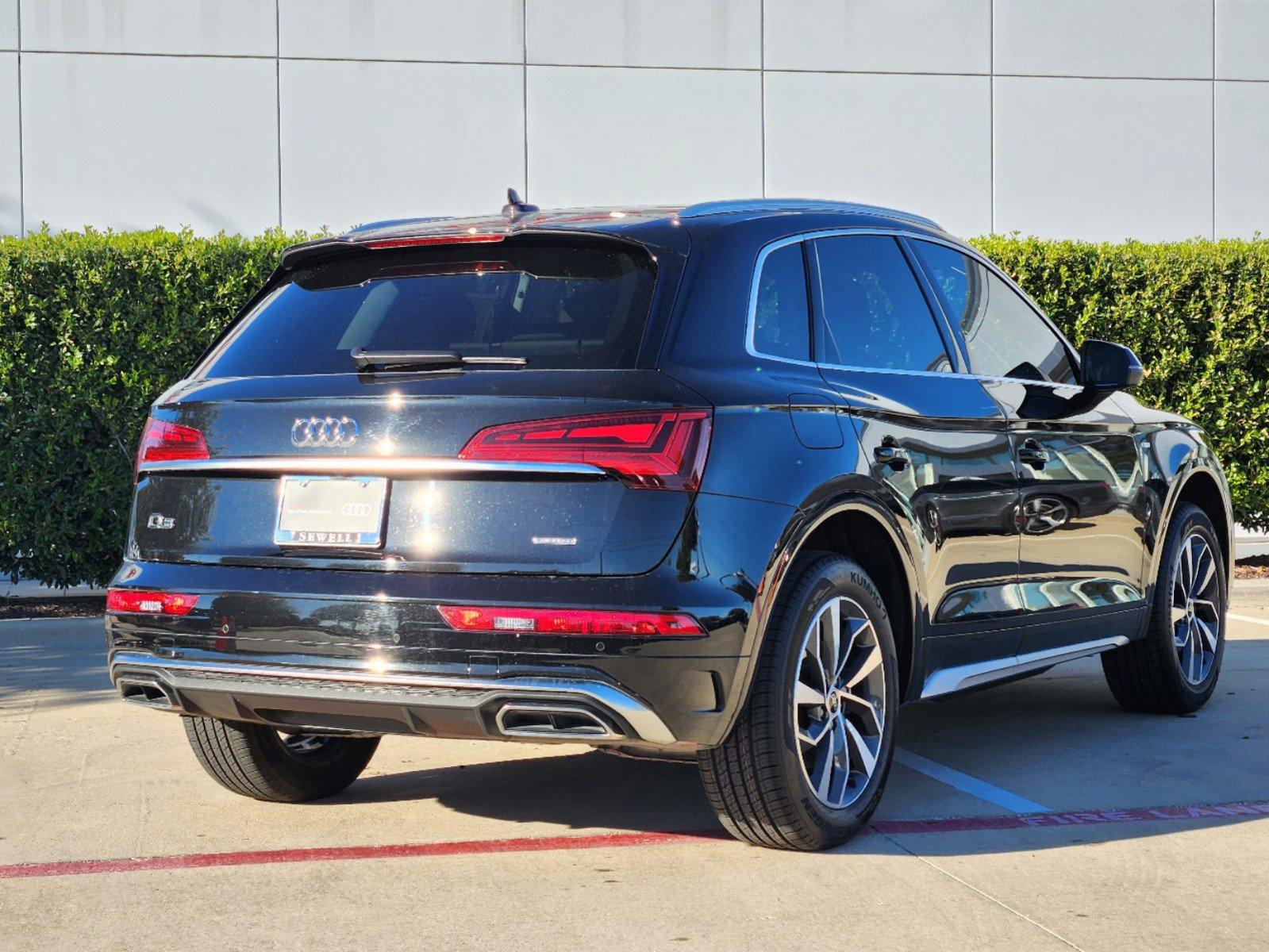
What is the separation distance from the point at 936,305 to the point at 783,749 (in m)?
1.84

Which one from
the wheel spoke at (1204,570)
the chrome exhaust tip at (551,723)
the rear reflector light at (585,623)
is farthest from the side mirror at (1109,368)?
the chrome exhaust tip at (551,723)

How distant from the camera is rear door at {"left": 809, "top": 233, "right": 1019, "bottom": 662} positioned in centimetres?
482

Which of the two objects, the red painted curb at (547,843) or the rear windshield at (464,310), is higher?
the rear windshield at (464,310)

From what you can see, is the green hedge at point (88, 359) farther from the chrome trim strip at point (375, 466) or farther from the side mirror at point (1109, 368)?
the chrome trim strip at point (375, 466)

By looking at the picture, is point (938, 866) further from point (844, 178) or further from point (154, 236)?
point (844, 178)

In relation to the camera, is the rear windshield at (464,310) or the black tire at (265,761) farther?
the black tire at (265,761)

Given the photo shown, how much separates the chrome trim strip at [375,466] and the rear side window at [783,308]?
0.76m

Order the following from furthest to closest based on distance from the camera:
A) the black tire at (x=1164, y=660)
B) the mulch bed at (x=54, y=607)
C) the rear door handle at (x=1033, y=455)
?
the mulch bed at (x=54, y=607) → the black tire at (x=1164, y=660) → the rear door handle at (x=1033, y=455)

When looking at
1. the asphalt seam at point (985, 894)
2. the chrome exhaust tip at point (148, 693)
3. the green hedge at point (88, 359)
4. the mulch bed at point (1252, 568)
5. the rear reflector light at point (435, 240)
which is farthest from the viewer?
the mulch bed at point (1252, 568)

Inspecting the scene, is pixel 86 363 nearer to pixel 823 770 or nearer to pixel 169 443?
pixel 169 443

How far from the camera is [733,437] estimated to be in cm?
409

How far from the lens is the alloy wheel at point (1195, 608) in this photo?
6695mm

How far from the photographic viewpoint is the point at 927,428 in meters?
5.02

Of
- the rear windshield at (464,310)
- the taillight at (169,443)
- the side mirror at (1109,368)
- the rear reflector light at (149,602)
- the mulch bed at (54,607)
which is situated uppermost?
the rear windshield at (464,310)
